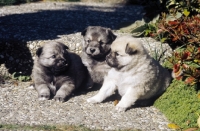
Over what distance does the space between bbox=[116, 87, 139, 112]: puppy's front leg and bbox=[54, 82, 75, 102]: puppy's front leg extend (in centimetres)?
90

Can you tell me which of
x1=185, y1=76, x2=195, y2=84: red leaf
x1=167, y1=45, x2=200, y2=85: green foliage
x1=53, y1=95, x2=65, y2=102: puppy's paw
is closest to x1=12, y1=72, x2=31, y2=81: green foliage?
x1=53, y1=95, x2=65, y2=102: puppy's paw

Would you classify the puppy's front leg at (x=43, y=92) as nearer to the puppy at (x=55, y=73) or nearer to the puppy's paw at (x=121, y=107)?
the puppy at (x=55, y=73)

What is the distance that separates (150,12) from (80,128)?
163 inches

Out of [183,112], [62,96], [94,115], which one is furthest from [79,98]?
[183,112]

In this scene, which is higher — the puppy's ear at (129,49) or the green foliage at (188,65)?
the puppy's ear at (129,49)

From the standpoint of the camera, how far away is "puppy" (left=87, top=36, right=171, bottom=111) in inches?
245

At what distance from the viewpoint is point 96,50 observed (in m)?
6.88

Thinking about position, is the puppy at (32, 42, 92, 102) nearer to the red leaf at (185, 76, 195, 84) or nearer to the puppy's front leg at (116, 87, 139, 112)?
the puppy's front leg at (116, 87, 139, 112)

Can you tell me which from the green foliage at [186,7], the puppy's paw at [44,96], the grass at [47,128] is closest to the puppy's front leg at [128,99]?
the grass at [47,128]

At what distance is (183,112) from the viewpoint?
6.01m

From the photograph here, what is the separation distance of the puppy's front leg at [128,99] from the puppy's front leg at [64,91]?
0.90 metres

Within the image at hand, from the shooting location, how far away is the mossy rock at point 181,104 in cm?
588

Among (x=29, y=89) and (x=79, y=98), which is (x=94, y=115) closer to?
(x=79, y=98)

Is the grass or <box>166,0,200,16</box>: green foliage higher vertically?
<box>166,0,200,16</box>: green foliage
